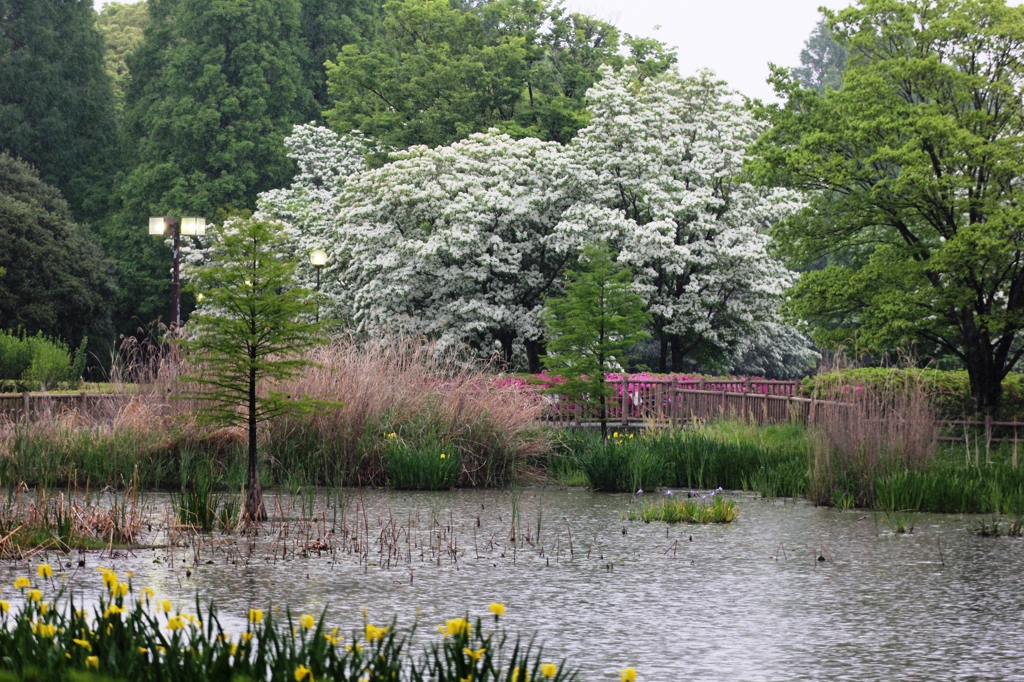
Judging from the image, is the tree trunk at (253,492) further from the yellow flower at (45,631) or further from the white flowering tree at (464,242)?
the white flowering tree at (464,242)

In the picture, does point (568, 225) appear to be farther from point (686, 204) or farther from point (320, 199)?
point (320, 199)

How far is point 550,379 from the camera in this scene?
26406 millimetres

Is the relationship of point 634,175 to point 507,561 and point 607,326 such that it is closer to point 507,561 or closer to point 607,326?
point 607,326

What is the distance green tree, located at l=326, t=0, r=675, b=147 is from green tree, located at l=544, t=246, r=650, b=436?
75.1 ft

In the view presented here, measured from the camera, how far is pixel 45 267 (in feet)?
149

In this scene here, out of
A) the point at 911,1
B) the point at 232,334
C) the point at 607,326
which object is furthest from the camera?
the point at 911,1

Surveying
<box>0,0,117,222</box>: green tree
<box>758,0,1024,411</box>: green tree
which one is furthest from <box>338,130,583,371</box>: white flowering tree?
<box>0,0,117,222</box>: green tree

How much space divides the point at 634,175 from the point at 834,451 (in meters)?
22.6

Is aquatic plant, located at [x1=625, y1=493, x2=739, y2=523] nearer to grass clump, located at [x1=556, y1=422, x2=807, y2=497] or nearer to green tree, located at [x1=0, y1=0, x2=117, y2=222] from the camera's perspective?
grass clump, located at [x1=556, y1=422, x2=807, y2=497]

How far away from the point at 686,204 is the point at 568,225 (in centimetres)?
344

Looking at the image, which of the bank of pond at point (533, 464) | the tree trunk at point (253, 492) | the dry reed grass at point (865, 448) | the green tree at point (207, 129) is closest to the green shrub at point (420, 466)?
the bank of pond at point (533, 464)

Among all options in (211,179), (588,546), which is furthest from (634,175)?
(588,546)

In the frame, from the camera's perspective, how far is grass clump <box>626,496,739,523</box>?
14.1 metres

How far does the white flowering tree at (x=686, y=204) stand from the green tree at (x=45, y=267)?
19.0 m
